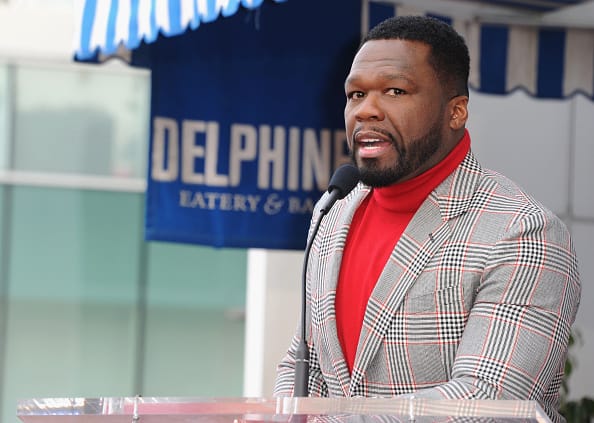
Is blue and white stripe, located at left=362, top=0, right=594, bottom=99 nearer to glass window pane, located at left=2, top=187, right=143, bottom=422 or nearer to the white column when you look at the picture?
the white column

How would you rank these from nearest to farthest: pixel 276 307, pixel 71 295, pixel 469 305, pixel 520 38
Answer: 1. pixel 469 305
2. pixel 520 38
3. pixel 276 307
4. pixel 71 295

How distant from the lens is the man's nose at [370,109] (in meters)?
2.93

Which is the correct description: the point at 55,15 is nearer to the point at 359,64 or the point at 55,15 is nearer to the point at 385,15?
the point at 385,15

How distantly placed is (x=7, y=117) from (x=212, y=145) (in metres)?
3.36

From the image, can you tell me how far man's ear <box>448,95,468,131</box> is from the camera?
3068 mm

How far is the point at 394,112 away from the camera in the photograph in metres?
2.95

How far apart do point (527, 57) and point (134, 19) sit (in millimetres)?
2280

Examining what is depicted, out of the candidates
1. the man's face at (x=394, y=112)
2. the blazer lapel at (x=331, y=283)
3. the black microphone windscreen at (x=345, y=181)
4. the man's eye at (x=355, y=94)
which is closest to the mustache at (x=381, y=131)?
the man's face at (x=394, y=112)

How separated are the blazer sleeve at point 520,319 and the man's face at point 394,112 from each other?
323 mm

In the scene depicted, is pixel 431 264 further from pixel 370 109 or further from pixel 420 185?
pixel 370 109

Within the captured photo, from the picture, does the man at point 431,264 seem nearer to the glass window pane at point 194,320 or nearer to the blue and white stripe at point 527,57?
the blue and white stripe at point 527,57

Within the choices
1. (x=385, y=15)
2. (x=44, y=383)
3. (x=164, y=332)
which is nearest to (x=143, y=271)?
(x=164, y=332)

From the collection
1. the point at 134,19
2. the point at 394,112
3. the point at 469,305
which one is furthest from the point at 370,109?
the point at 134,19

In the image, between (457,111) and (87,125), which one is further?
(87,125)
